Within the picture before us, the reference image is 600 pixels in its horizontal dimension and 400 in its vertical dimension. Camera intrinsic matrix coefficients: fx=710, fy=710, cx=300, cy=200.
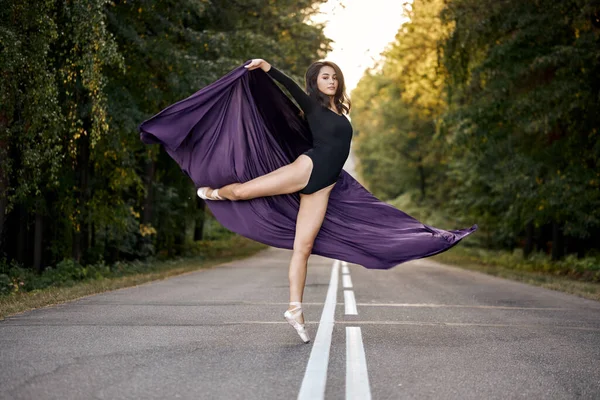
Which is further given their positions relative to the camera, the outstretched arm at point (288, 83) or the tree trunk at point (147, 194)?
the tree trunk at point (147, 194)

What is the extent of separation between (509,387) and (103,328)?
3.81 meters

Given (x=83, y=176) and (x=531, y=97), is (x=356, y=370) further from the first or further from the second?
(x=531, y=97)

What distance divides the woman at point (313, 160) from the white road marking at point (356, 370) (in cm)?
61

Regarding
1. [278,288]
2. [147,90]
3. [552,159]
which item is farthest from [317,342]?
[552,159]

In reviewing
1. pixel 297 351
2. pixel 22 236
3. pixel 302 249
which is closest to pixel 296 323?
pixel 297 351

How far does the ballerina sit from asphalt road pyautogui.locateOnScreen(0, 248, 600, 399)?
85cm

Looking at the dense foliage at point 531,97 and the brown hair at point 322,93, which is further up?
the dense foliage at point 531,97

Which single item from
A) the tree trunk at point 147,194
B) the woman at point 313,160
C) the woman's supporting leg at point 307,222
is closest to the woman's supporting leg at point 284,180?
the woman at point 313,160

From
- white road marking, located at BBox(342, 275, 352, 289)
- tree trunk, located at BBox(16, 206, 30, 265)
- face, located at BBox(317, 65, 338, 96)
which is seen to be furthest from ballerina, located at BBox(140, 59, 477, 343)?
tree trunk, located at BBox(16, 206, 30, 265)

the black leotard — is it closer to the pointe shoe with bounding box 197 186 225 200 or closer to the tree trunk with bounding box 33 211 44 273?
the pointe shoe with bounding box 197 186 225 200

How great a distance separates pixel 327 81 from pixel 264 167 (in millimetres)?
1115

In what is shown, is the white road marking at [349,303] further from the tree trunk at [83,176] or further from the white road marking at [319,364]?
the tree trunk at [83,176]

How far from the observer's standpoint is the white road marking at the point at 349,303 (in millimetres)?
8542

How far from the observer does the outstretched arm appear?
19.9ft
